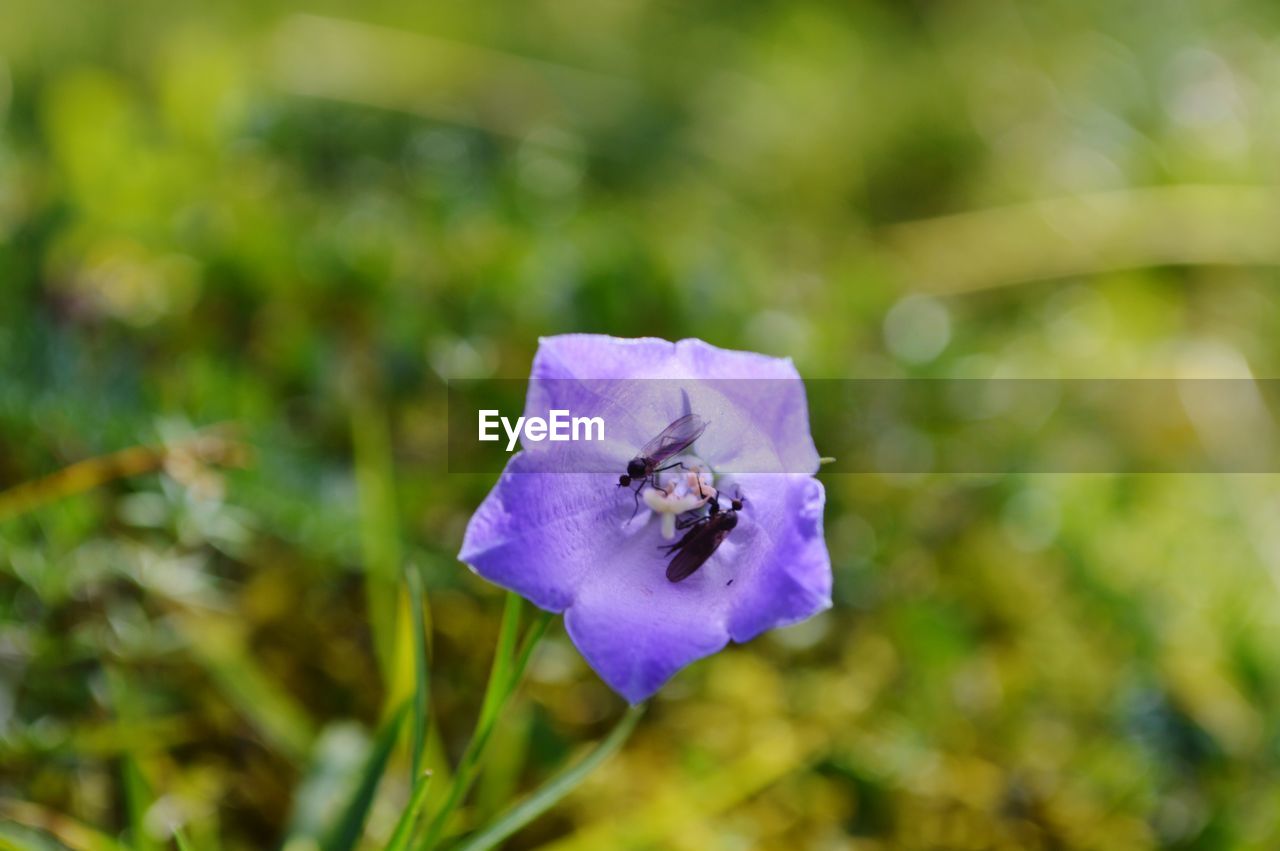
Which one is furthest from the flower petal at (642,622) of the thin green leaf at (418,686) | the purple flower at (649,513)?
the thin green leaf at (418,686)

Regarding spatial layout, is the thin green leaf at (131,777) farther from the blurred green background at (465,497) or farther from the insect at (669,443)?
the insect at (669,443)

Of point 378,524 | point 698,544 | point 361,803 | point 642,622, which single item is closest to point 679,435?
point 698,544

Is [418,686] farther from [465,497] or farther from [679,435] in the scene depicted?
[465,497]

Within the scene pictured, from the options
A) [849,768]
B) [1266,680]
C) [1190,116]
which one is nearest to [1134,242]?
[1190,116]

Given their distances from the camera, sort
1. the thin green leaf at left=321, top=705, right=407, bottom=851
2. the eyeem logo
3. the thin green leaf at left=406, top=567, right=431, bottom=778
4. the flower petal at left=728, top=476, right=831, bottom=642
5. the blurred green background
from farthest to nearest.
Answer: the blurred green background, the thin green leaf at left=321, top=705, right=407, bottom=851, the thin green leaf at left=406, top=567, right=431, bottom=778, the eyeem logo, the flower petal at left=728, top=476, right=831, bottom=642

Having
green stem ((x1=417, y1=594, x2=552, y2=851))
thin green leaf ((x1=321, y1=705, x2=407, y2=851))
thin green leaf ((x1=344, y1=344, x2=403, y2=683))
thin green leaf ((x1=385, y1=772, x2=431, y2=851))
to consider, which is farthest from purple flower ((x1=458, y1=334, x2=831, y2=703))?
thin green leaf ((x1=344, y1=344, x2=403, y2=683))

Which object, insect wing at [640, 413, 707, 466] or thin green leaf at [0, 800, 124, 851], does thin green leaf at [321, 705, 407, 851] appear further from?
insect wing at [640, 413, 707, 466]

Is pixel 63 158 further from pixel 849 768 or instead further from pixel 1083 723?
pixel 1083 723
